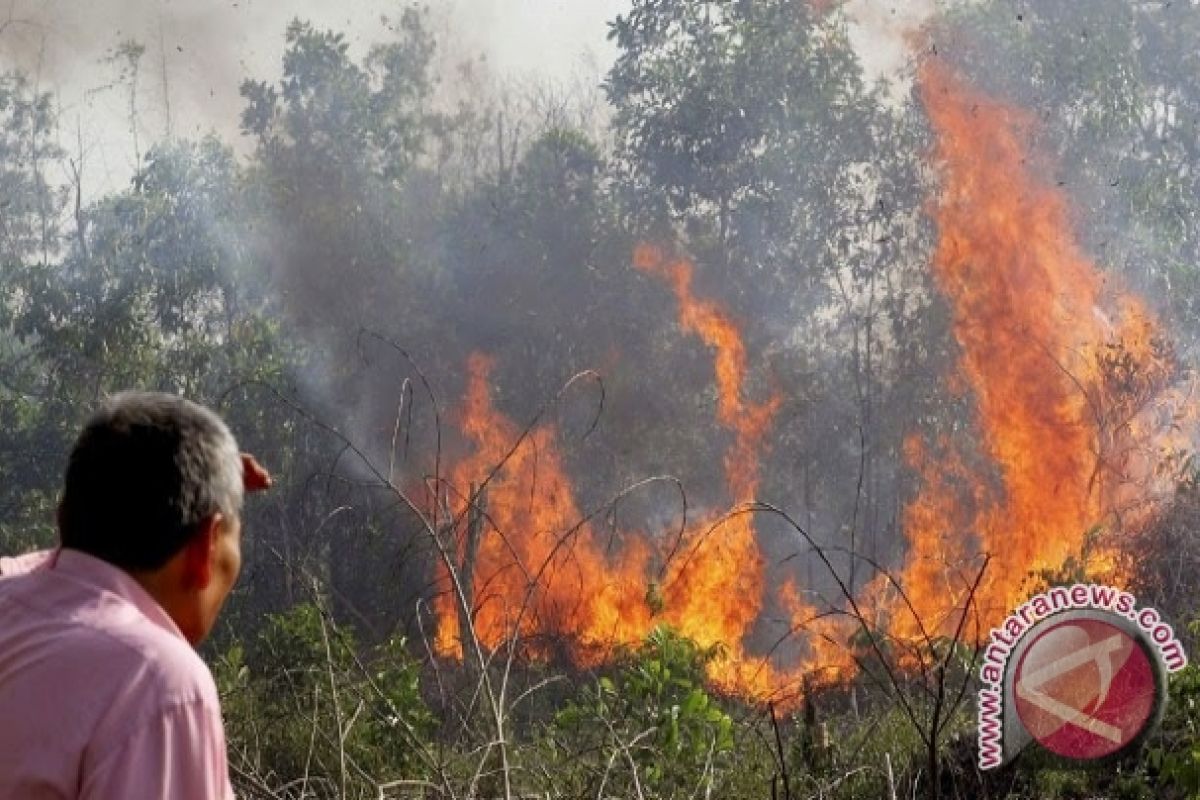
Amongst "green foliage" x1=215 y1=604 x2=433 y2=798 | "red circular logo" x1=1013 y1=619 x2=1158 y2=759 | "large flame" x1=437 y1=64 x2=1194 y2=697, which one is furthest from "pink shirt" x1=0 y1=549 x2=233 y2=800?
"large flame" x1=437 y1=64 x2=1194 y2=697

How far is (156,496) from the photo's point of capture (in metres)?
1.77

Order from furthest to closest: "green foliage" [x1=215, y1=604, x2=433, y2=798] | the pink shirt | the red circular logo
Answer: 1. "green foliage" [x1=215, y1=604, x2=433, y2=798]
2. the red circular logo
3. the pink shirt

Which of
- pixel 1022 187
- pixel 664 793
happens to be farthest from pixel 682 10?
pixel 664 793

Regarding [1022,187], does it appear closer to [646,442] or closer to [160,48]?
[646,442]

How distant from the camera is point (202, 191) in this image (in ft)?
60.5

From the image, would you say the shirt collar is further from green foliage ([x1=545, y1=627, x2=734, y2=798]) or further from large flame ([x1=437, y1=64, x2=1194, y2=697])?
large flame ([x1=437, y1=64, x2=1194, y2=697])

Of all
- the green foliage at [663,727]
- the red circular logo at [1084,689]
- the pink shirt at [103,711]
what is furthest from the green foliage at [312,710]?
the pink shirt at [103,711]

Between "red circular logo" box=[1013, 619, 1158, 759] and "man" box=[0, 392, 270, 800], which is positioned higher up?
"man" box=[0, 392, 270, 800]

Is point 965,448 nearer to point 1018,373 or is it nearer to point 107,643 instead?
point 1018,373

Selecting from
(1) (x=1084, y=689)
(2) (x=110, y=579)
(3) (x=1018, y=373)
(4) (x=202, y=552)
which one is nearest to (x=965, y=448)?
(3) (x=1018, y=373)

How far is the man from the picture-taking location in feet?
5.28

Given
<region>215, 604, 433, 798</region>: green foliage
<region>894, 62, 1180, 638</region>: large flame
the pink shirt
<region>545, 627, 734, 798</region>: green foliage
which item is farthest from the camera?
<region>894, 62, 1180, 638</region>: large flame

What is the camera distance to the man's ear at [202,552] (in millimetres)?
1815

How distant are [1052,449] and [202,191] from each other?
11290 millimetres
